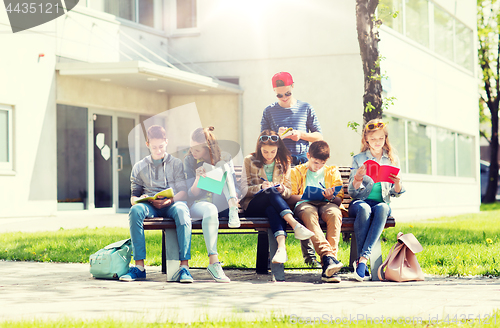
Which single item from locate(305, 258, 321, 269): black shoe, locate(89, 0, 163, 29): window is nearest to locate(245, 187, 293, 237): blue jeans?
locate(305, 258, 321, 269): black shoe

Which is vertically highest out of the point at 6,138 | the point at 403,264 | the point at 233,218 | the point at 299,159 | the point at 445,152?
the point at 6,138

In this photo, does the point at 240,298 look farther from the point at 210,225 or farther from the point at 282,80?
the point at 282,80

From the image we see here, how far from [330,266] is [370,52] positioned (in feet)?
15.4

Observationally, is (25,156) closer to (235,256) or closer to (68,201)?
(68,201)

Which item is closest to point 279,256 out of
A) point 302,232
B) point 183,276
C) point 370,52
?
point 302,232

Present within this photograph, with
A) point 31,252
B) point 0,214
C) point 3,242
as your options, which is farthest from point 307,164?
point 0,214

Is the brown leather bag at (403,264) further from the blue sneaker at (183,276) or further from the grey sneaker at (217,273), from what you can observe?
the blue sneaker at (183,276)

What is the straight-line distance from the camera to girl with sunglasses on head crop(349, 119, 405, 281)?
5.65m

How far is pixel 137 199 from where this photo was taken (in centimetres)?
572

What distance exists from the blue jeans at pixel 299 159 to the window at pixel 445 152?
1557 cm

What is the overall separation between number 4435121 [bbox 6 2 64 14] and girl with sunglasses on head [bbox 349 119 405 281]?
9.54 meters

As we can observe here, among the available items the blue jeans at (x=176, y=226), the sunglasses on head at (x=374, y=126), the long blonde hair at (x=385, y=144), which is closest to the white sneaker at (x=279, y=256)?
the blue jeans at (x=176, y=226)

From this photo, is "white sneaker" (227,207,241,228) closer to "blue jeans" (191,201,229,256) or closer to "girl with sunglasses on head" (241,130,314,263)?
"blue jeans" (191,201,229,256)

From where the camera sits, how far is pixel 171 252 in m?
5.58
